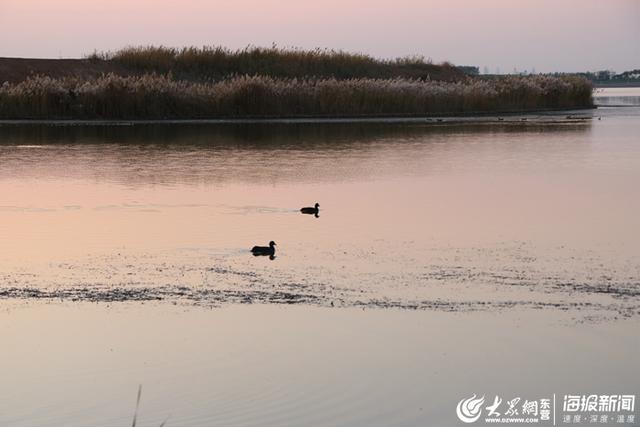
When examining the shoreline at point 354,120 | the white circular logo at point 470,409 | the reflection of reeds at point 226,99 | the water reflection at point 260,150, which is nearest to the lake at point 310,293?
the white circular logo at point 470,409

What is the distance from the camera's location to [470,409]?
5965 millimetres

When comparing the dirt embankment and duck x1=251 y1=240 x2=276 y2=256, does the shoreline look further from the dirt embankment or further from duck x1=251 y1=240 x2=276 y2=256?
duck x1=251 y1=240 x2=276 y2=256

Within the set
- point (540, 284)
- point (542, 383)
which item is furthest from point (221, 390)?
point (540, 284)

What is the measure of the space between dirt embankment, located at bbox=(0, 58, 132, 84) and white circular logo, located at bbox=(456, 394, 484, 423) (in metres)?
33.4

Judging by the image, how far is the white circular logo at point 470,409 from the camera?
19.2 ft

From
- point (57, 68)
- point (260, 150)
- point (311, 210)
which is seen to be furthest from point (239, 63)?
point (311, 210)

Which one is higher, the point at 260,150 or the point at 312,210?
the point at 312,210

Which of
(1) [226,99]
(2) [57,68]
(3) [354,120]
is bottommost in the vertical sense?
(3) [354,120]

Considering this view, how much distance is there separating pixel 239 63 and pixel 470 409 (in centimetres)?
3739

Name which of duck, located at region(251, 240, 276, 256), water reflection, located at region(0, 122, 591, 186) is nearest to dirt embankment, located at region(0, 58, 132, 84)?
water reflection, located at region(0, 122, 591, 186)

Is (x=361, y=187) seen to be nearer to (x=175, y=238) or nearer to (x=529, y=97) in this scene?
(x=175, y=238)

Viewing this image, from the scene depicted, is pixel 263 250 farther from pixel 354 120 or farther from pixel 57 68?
pixel 57 68

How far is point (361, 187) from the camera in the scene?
15.6m

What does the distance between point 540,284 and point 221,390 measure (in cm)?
340
